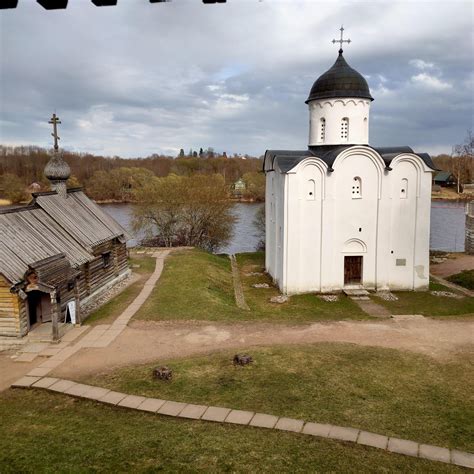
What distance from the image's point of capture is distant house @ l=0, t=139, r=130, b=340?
36.7 ft

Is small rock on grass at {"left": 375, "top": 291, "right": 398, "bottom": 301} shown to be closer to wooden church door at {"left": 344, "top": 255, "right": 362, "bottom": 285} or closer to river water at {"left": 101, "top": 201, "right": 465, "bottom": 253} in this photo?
wooden church door at {"left": 344, "top": 255, "right": 362, "bottom": 285}

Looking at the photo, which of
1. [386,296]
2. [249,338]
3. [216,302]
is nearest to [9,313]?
[249,338]

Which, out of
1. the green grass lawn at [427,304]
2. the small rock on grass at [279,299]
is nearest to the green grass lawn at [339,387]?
the green grass lawn at [427,304]

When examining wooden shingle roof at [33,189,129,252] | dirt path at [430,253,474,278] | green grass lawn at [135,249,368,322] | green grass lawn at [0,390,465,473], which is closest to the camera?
green grass lawn at [0,390,465,473]

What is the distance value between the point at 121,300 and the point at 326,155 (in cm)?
992

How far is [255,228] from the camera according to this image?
132 feet

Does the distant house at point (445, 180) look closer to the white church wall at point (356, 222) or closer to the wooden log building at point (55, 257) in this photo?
the white church wall at point (356, 222)

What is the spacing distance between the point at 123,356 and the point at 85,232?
5.98 m

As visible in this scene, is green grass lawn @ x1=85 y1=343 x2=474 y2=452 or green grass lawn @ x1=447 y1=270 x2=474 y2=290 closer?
green grass lawn @ x1=85 y1=343 x2=474 y2=452

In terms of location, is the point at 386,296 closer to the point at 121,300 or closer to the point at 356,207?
the point at 356,207

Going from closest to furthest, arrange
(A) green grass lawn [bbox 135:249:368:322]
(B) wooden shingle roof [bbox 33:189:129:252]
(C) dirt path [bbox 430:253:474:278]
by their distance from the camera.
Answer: (A) green grass lawn [bbox 135:249:368:322] < (B) wooden shingle roof [bbox 33:189:129:252] < (C) dirt path [bbox 430:253:474:278]

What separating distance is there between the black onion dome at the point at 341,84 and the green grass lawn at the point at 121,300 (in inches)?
410

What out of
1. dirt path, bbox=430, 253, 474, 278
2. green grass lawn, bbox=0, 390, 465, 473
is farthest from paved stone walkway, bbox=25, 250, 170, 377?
dirt path, bbox=430, 253, 474, 278

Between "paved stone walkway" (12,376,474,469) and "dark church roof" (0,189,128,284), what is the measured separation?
10.8 ft
